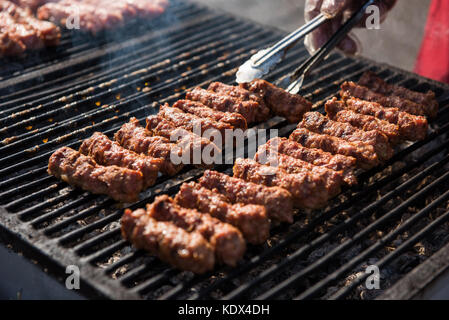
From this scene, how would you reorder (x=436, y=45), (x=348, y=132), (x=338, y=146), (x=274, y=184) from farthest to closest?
(x=436, y=45) < (x=348, y=132) < (x=338, y=146) < (x=274, y=184)

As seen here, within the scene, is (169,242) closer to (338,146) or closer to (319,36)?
(338,146)

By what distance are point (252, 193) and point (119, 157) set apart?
3.80 ft

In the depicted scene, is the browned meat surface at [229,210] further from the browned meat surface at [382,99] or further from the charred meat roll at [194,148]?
the browned meat surface at [382,99]

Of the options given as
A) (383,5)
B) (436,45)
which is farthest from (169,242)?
(436,45)

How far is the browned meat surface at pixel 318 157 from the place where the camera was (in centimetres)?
381

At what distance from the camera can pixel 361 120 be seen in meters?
4.40

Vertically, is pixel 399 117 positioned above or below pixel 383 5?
below

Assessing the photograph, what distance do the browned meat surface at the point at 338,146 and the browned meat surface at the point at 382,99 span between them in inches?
33.9

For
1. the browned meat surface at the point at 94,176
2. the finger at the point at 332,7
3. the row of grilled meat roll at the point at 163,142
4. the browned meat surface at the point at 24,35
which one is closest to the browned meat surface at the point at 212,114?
the row of grilled meat roll at the point at 163,142

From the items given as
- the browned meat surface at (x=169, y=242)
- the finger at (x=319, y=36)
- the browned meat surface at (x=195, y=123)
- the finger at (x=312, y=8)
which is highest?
the finger at (x=312, y=8)

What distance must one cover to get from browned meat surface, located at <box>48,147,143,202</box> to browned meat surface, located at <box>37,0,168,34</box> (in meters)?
2.88

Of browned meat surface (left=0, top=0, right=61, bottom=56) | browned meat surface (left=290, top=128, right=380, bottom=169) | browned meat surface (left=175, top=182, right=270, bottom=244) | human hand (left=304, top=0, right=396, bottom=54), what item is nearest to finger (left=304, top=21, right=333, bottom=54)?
human hand (left=304, top=0, right=396, bottom=54)
